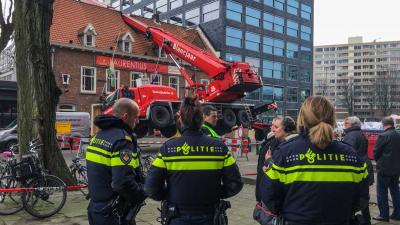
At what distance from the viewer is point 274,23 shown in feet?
155

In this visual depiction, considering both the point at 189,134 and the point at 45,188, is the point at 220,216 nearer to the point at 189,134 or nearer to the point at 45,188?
the point at 189,134

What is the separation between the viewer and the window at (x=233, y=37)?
1626 inches

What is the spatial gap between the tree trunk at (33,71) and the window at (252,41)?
36.3 meters

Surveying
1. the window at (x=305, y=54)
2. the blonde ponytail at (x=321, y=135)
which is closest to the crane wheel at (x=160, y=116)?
the blonde ponytail at (x=321, y=135)

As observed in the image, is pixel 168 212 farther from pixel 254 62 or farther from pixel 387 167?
pixel 254 62

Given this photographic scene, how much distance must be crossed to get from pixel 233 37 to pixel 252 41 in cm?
326

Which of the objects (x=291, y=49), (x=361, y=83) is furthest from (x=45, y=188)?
(x=361, y=83)

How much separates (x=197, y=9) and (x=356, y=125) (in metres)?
38.5

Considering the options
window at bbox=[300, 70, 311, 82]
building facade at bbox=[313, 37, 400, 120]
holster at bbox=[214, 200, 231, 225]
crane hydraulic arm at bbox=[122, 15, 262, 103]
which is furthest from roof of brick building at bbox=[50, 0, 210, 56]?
building facade at bbox=[313, 37, 400, 120]

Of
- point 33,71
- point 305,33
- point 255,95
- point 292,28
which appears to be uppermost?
point 292,28

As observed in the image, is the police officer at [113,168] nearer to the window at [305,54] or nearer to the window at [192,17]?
the window at [192,17]

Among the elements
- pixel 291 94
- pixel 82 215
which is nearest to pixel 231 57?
pixel 291 94

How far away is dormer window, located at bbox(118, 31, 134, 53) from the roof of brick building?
281 millimetres

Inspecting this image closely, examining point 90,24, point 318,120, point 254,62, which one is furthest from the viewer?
point 254,62
